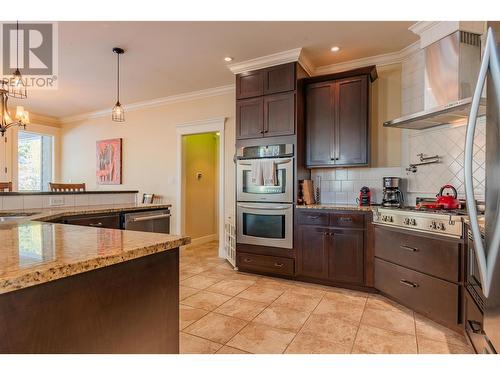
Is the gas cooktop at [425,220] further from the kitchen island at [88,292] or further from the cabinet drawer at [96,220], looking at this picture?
the cabinet drawer at [96,220]

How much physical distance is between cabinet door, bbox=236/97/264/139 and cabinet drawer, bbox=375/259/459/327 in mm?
1997

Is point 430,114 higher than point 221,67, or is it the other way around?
point 221,67

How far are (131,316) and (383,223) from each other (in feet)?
7.94

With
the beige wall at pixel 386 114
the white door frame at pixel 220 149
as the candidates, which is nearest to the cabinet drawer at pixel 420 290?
the beige wall at pixel 386 114

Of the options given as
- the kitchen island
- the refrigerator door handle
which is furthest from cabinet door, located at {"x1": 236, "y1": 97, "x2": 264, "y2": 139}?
the kitchen island

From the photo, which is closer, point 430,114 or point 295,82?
point 430,114

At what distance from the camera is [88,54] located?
10.8 ft

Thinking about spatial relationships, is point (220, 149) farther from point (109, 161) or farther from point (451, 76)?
point (451, 76)

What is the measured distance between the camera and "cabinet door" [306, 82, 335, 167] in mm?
3320

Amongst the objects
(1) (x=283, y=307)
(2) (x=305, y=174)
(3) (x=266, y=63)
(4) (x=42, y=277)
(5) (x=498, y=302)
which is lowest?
(1) (x=283, y=307)

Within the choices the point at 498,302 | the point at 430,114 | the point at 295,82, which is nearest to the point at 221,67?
the point at 295,82

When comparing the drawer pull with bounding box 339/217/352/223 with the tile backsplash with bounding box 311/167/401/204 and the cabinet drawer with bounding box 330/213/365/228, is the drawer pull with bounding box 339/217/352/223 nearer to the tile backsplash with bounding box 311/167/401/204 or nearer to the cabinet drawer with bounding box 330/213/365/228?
the cabinet drawer with bounding box 330/213/365/228
